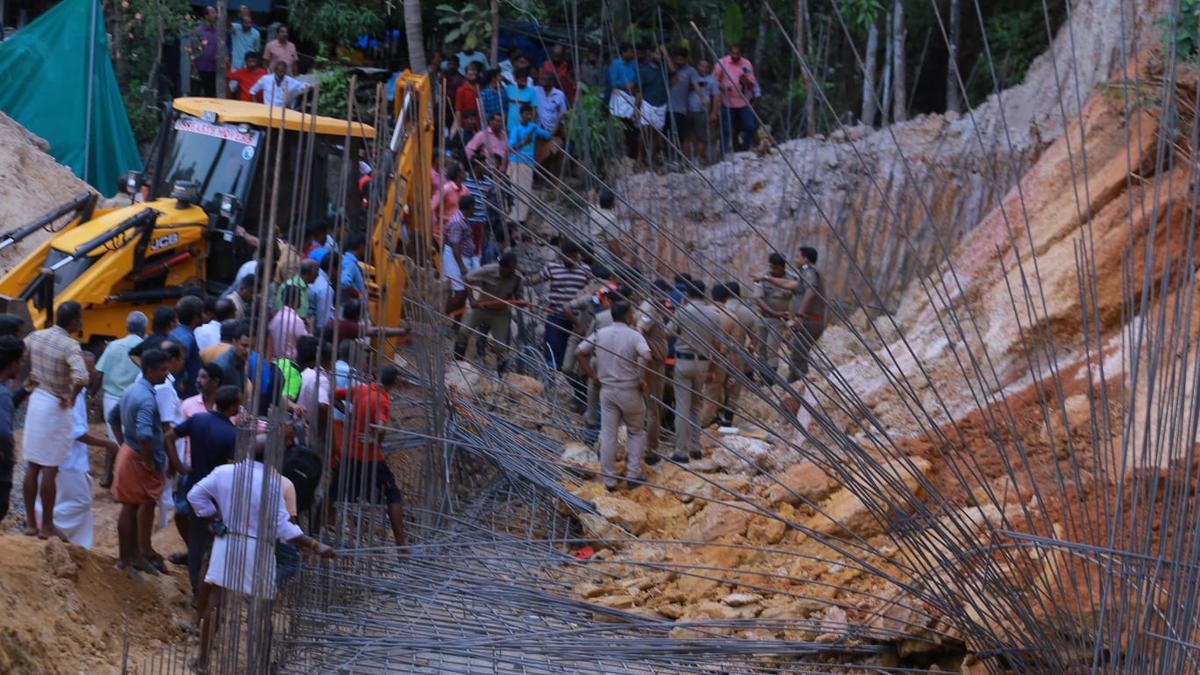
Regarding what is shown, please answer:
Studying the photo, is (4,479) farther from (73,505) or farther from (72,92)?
(72,92)

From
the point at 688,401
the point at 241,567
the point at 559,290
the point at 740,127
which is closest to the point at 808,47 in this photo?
the point at 740,127

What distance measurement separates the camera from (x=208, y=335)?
7.97 metres

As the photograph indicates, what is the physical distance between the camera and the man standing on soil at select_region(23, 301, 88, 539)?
6547 millimetres

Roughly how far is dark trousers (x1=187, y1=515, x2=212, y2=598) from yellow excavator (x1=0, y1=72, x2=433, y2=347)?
2523 mm

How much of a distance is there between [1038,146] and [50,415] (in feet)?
23.8

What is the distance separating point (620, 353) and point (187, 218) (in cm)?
339

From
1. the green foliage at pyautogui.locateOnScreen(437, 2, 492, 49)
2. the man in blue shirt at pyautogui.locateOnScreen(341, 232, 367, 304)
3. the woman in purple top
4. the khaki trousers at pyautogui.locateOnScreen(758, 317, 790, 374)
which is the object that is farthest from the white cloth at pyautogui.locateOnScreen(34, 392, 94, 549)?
the woman in purple top

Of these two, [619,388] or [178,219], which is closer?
[619,388]

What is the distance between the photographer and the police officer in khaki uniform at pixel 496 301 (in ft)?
29.3

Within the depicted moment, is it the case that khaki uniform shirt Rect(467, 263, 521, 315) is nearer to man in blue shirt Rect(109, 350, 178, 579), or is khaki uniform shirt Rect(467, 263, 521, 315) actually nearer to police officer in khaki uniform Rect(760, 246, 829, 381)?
police officer in khaki uniform Rect(760, 246, 829, 381)

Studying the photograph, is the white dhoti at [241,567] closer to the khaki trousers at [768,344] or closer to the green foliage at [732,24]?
the khaki trousers at [768,344]

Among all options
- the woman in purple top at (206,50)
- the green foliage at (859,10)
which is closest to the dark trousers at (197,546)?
the green foliage at (859,10)

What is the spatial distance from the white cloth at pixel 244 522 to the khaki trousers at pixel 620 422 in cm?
281

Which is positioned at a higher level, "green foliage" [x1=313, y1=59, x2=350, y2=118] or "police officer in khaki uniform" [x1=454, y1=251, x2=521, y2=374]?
"green foliage" [x1=313, y1=59, x2=350, y2=118]
